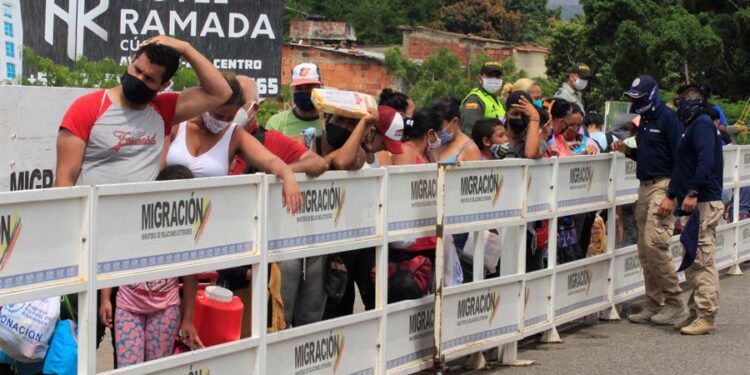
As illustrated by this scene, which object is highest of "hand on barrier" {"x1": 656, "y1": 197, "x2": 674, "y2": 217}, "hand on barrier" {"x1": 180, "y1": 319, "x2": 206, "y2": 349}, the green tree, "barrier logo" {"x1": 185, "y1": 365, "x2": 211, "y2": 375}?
the green tree

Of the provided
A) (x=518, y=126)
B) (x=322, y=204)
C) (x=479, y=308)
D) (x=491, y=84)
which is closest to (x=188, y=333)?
(x=322, y=204)

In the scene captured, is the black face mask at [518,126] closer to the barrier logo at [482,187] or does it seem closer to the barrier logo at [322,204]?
the barrier logo at [482,187]

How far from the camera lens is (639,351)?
378 inches

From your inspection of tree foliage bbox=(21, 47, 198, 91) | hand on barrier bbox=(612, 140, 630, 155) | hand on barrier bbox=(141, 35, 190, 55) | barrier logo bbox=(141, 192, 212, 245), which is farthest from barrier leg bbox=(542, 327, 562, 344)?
tree foliage bbox=(21, 47, 198, 91)

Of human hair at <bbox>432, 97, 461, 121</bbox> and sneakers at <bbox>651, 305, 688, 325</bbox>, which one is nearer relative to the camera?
human hair at <bbox>432, 97, 461, 121</bbox>

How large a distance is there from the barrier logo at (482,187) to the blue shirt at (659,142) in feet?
7.49

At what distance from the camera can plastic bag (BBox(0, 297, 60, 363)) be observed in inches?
218

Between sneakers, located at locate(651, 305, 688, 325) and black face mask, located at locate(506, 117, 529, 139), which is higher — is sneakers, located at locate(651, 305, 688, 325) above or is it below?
below

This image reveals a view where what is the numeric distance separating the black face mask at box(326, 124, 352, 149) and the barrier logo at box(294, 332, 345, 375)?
3.66 feet

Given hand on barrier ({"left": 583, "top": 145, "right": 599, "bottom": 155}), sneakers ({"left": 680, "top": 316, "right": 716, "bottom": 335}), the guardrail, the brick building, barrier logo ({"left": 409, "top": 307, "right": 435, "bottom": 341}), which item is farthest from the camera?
the brick building

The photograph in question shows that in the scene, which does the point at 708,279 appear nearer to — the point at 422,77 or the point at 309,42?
the point at 422,77

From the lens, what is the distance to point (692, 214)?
33.9ft

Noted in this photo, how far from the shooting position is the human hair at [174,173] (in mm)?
6219

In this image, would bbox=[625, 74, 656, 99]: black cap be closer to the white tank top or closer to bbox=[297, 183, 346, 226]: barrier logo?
bbox=[297, 183, 346, 226]: barrier logo
